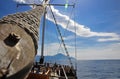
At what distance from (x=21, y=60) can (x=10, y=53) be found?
0.19 metres

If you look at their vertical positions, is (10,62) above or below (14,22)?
below

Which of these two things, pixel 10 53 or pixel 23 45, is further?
pixel 23 45

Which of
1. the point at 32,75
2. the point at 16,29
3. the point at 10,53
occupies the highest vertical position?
the point at 16,29

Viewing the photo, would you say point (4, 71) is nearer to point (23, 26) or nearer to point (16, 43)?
point (16, 43)

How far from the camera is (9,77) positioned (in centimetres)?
253

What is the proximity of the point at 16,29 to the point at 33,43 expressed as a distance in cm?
38

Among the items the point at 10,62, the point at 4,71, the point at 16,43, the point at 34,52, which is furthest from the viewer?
the point at 34,52

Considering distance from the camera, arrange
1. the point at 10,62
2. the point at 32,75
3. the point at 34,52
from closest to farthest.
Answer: the point at 10,62 → the point at 34,52 → the point at 32,75

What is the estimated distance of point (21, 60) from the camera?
274cm

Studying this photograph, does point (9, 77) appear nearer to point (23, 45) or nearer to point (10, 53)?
point (10, 53)

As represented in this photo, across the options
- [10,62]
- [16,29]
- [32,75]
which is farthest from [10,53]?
[32,75]

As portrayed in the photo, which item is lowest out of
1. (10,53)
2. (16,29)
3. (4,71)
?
(4,71)

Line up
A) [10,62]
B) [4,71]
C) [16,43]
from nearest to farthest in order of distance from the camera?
[4,71] → [10,62] → [16,43]

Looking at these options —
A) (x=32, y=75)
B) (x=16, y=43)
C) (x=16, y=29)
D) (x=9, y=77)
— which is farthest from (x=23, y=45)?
(x=32, y=75)
